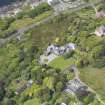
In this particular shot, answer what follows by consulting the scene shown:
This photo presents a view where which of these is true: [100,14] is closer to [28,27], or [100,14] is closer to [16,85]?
[28,27]

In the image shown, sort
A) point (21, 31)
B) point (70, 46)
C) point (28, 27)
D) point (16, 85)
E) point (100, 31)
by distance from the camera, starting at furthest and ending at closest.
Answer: point (28, 27) → point (21, 31) → point (100, 31) → point (70, 46) → point (16, 85)

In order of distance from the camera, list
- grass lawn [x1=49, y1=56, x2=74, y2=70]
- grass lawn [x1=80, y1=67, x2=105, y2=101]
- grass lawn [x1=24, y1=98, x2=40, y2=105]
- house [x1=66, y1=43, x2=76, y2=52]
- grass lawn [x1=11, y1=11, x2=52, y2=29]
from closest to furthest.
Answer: grass lawn [x1=80, y1=67, x2=105, y2=101] → grass lawn [x1=24, y1=98, x2=40, y2=105] → grass lawn [x1=49, y1=56, x2=74, y2=70] → house [x1=66, y1=43, x2=76, y2=52] → grass lawn [x1=11, y1=11, x2=52, y2=29]

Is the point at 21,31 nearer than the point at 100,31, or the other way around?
the point at 100,31

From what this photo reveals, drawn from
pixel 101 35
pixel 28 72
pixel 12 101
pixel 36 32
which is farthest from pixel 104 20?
pixel 12 101

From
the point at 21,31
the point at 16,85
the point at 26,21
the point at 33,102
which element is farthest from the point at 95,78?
the point at 26,21

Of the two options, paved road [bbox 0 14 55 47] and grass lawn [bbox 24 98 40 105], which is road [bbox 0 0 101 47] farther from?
grass lawn [bbox 24 98 40 105]

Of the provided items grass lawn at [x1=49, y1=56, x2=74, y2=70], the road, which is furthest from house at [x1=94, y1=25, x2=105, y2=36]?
the road

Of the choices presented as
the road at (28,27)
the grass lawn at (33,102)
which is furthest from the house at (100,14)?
the grass lawn at (33,102)
